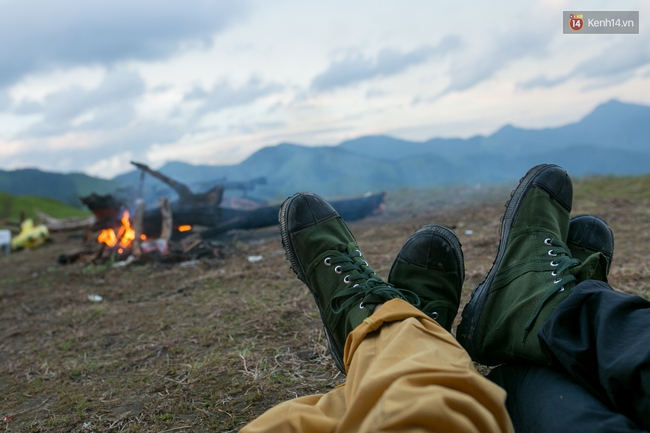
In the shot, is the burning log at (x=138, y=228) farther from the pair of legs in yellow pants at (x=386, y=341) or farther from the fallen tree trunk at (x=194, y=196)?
the pair of legs in yellow pants at (x=386, y=341)

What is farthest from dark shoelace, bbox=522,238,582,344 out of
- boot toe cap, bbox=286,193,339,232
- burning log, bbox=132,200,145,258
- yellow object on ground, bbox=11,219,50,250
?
yellow object on ground, bbox=11,219,50,250

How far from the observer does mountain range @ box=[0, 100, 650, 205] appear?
2185 centimetres

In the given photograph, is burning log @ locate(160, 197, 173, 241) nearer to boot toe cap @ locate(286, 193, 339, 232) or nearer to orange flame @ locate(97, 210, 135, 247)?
orange flame @ locate(97, 210, 135, 247)

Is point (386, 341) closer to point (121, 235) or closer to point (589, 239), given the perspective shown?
point (589, 239)

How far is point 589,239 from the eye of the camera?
199 cm

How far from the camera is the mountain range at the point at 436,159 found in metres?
21.9

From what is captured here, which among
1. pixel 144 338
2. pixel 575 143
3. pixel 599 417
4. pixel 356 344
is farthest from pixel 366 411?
pixel 575 143

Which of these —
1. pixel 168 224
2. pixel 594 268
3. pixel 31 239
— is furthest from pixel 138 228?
pixel 594 268

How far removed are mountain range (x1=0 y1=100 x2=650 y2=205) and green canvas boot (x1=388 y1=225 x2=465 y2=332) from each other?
50.5 ft

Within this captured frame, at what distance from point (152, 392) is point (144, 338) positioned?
74 cm

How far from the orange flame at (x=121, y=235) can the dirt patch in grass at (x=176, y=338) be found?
0.70 metres

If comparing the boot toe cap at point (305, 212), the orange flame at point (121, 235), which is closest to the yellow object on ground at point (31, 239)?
the orange flame at point (121, 235)

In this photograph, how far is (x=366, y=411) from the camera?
83 centimetres

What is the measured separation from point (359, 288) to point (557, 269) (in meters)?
0.69
